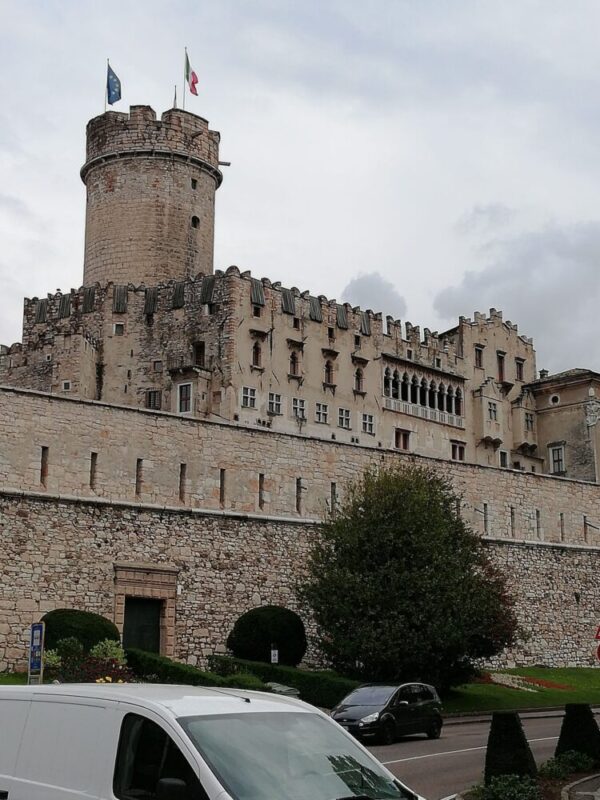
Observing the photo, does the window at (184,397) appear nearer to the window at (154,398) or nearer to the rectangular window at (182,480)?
the window at (154,398)

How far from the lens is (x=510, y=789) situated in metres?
15.3

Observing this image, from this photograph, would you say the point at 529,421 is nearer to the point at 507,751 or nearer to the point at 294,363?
the point at 294,363

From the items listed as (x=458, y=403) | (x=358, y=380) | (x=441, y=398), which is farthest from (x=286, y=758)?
(x=458, y=403)

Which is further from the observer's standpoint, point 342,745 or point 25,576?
point 25,576

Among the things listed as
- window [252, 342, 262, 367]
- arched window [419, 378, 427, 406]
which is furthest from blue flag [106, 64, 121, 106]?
arched window [419, 378, 427, 406]

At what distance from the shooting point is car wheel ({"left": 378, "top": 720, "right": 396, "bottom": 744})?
25.2 meters

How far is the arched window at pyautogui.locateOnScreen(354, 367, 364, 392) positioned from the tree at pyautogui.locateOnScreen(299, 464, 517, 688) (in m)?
26.8

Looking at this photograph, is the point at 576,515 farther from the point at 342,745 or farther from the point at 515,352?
the point at 342,745

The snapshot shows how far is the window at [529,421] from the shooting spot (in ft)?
251

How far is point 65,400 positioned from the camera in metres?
35.8

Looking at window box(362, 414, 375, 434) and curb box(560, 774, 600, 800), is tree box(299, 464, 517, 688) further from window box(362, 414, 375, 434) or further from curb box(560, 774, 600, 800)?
window box(362, 414, 375, 434)

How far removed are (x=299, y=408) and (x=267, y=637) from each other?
27384mm

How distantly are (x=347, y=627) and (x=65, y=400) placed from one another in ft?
37.5

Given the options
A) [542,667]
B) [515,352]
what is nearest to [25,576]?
[542,667]
